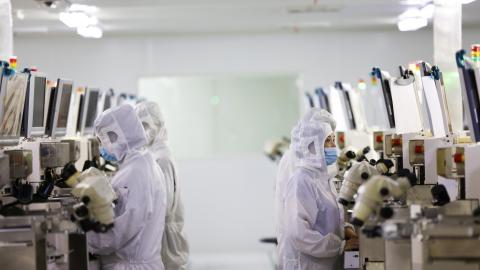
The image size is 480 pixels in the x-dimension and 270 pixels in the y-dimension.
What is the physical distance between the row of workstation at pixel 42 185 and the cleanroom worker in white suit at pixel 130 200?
0.17 metres

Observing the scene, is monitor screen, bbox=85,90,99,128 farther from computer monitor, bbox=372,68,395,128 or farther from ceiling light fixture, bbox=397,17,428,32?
ceiling light fixture, bbox=397,17,428,32

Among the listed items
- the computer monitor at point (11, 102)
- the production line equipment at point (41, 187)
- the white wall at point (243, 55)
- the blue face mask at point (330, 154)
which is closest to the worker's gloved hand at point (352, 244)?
the blue face mask at point (330, 154)

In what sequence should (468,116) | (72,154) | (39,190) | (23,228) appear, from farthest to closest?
(72,154)
(39,190)
(468,116)
(23,228)

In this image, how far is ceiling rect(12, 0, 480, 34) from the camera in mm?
8039

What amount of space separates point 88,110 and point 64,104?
4.65 ft

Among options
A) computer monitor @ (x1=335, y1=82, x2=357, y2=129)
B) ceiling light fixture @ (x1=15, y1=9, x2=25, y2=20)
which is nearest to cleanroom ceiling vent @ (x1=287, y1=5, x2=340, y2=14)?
computer monitor @ (x1=335, y1=82, x2=357, y2=129)

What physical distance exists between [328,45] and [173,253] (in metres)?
5.29

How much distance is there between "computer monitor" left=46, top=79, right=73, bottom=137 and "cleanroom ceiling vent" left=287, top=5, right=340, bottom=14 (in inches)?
133

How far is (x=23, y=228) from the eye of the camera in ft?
12.2

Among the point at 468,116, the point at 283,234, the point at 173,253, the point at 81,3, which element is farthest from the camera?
the point at 81,3

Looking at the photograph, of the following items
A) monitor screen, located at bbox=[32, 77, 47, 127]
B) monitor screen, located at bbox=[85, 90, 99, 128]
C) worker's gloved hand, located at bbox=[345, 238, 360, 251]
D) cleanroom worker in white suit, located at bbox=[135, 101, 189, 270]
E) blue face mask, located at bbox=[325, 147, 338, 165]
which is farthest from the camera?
monitor screen, located at bbox=[85, 90, 99, 128]

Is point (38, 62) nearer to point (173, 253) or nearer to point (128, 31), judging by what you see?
point (128, 31)

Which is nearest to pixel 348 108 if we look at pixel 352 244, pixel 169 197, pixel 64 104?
pixel 169 197

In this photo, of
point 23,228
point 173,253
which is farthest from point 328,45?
point 23,228
